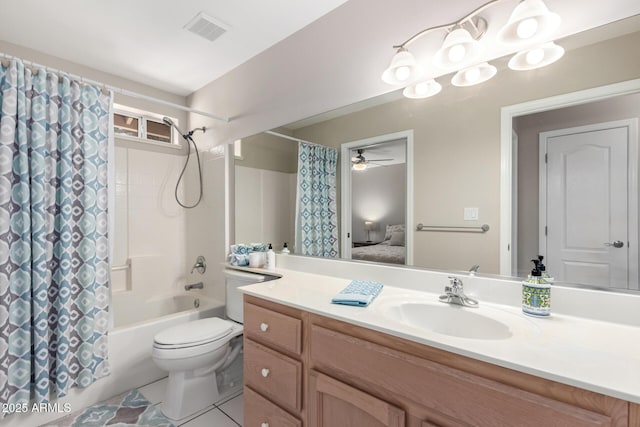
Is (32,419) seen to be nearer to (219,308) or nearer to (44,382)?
(44,382)

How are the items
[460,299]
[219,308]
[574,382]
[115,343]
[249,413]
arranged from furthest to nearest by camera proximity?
1. [219,308]
2. [115,343]
3. [249,413]
4. [460,299]
5. [574,382]

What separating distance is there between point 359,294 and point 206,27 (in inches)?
74.9

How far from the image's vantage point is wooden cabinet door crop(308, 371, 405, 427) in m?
0.93

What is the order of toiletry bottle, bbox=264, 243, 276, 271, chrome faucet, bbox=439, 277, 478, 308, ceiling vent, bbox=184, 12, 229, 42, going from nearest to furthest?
chrome faucet, bbox=439, 277, 478, 308, ceiling vent, bbox=184, 12, 229, 42, toiletry bottle, bbox=264, 243, 276, 271

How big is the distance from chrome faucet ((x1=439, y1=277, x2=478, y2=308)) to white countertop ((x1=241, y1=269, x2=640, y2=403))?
47 millimetres

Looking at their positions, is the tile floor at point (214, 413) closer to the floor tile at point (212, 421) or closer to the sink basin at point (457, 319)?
the floor tile at point (212, 421)

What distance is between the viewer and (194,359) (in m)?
1.69

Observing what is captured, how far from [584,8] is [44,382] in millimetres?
3032

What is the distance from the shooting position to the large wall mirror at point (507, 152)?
103 cm

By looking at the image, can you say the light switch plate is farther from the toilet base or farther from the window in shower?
the window in shower

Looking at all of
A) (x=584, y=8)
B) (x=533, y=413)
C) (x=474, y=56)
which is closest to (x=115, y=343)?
(x=533, y=413)

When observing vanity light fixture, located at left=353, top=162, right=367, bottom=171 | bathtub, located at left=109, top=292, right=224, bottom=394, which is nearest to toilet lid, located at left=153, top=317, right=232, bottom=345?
bathtub, located at left=109, top=292, right=224, bottom=394

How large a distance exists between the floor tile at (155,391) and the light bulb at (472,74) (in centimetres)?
255

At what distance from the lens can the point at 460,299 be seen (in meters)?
1.19
